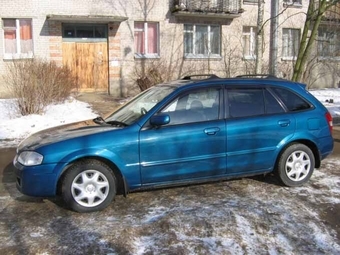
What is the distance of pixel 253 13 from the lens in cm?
2153

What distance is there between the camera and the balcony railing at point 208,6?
62.9ft

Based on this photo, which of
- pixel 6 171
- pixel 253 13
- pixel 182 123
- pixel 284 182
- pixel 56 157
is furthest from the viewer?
pixel 253 13

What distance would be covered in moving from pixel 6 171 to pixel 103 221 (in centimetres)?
295

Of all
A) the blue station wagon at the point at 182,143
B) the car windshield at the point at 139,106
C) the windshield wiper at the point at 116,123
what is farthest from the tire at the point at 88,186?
the car windshield at the point at 139,106

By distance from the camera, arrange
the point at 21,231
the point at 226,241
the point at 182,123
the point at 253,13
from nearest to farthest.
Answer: the point at 226,241 → the point at 21,231 → the point at 182,123 → the point at 253,13

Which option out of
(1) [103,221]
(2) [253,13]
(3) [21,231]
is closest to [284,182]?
(1) [103,221]

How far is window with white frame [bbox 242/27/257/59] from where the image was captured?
858 inches

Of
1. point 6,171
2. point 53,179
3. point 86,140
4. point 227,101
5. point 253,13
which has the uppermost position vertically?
point 253,13

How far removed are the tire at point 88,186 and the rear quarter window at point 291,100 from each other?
2.54 m

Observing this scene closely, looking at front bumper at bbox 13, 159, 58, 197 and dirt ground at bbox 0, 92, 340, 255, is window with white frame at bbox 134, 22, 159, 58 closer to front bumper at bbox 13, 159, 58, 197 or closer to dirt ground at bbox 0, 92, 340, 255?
dirt ground at bbox 0, 92, 340, 255

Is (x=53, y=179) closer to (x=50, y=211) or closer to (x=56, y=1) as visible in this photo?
(x=50, y=211)

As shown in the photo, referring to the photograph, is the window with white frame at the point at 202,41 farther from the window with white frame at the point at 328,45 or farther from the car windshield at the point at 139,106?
the car windshield at the point at 139,106

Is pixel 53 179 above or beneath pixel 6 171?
above

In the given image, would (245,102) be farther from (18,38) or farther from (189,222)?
(18,38)
